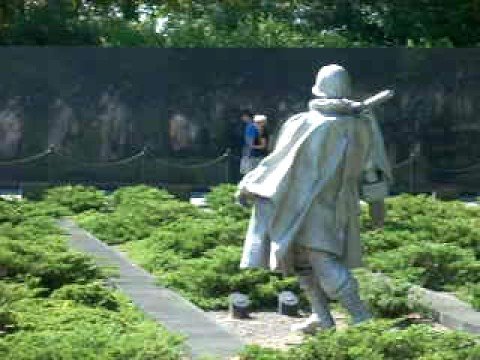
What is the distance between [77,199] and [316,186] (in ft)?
37.6

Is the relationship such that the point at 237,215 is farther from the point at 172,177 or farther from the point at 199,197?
the point at 172,177

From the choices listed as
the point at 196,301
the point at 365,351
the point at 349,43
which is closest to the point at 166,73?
the point at 349,43

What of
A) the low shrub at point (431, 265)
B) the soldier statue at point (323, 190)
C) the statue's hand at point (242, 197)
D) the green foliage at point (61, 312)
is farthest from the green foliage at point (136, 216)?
the soldier statue at point (323, 190)

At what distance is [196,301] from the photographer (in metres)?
12.4

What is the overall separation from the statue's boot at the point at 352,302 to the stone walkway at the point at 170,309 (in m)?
0.70

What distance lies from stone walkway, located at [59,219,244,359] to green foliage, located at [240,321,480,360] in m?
0.81

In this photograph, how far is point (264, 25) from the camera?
3275 centimetres

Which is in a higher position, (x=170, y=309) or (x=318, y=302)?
(x=318, y=302)

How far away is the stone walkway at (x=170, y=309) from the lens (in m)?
9.71

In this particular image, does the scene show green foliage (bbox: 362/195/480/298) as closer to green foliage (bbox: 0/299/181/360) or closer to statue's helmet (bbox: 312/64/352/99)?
statue's helmet (bbox: 312/64/352/99)

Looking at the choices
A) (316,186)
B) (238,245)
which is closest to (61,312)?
(316,186)

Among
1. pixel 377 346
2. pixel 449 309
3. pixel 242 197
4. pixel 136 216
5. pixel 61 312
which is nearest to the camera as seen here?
pixel 377 346

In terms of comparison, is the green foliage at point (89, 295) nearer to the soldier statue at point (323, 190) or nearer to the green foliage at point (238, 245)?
the green foliage at point (238, 245)

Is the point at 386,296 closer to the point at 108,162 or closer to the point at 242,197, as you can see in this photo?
the point at 242,197
